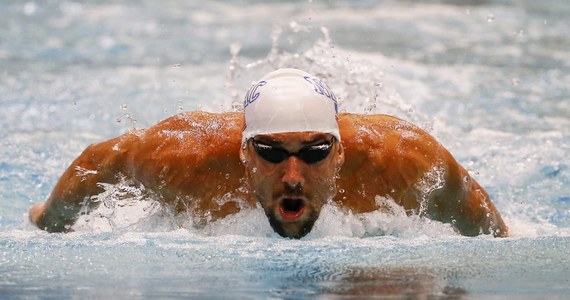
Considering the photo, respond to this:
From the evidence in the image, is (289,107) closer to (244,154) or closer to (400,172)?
(244,154)

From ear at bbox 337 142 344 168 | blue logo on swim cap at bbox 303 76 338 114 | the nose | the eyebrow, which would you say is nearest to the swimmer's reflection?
the nose

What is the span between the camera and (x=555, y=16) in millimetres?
10031

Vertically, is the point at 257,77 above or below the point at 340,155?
below

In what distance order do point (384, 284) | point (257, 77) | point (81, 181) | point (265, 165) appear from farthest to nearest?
1. point (257, 77)
2. point (81, 181)
3. point (265, 165)
4. point (384, 284)

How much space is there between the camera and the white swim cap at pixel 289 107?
11.2 ft

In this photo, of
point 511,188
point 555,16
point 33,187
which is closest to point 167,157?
point 33,187

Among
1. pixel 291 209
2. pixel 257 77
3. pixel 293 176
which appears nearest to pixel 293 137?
pixel 293 176

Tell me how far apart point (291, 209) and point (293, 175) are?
16 cm

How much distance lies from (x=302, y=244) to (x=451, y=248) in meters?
0.49

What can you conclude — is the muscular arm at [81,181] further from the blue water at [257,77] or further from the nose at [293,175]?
the nose at [293,175]

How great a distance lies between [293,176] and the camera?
130 inches

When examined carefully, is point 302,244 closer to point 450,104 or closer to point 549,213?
point 549,213

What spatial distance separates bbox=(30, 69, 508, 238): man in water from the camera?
11.3 ft

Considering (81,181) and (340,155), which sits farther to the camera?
(81,181)
